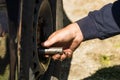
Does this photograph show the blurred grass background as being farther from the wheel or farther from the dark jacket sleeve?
the wheel

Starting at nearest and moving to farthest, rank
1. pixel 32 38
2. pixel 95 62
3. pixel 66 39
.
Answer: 1. pixel 32 38
2. pixel 66 39
3. pixel 95 62

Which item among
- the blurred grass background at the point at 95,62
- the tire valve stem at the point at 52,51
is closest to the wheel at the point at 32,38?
the tire valve stem at the point at 52,51

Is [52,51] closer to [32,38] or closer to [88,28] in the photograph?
[32,38]

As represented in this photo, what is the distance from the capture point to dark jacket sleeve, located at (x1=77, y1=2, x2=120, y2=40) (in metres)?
2.40

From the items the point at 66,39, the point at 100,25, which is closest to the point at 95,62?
the point at 100,25

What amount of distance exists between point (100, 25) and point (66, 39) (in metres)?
0.27

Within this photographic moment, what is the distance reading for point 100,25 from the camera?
7.93ft

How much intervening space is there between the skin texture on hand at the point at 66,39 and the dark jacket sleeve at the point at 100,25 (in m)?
0.05

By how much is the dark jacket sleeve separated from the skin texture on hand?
52 millimetres

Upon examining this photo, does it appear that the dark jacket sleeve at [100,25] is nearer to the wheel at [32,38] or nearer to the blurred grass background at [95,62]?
the wheel at [32,38]

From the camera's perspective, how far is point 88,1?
4332 mm

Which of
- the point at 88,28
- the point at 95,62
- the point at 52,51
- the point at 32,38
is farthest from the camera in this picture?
the point at 95,62

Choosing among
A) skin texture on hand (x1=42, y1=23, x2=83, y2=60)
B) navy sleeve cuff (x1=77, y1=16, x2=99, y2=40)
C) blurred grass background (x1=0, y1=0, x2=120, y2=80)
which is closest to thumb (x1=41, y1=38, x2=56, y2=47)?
skin texture on hand (x1=42, y1=23, x2=83, y2=60)

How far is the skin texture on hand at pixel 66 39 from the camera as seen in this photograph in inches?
87.1
